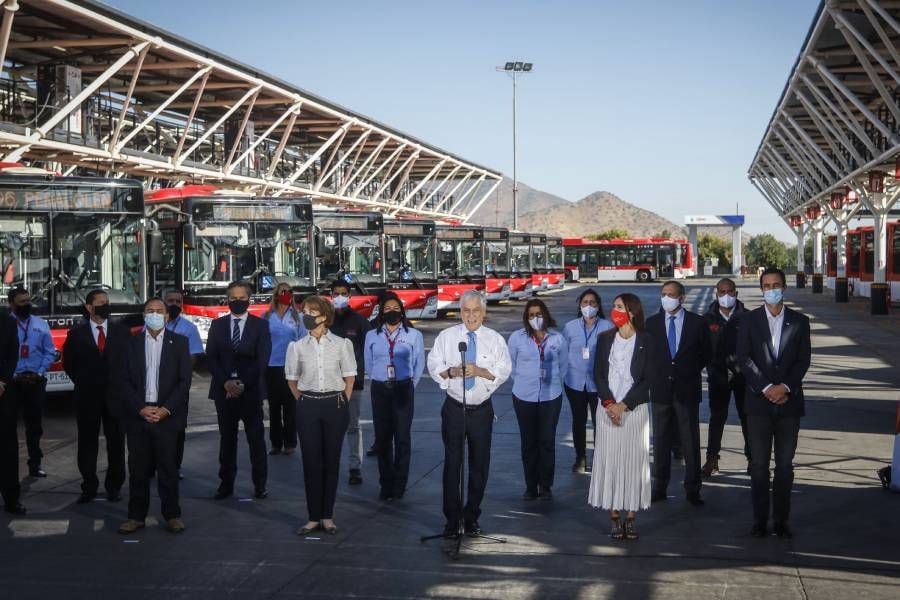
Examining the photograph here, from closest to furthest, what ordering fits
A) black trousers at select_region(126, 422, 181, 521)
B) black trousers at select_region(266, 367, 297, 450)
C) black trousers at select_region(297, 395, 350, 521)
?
black trousers at select_region(297, 395, 350, 521) < black trousers at select_region(126, 422, 181, 521) < black trousers at select_region(266, 367, 297, 450)

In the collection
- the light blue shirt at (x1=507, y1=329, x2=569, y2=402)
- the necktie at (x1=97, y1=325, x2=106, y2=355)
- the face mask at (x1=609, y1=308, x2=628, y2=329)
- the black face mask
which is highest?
the face mask at (x1=609, y1=308, x2=628, y2=329)

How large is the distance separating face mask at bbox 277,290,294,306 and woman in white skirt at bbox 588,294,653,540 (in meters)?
4.40

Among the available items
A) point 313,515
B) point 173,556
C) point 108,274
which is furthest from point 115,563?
point 108,274

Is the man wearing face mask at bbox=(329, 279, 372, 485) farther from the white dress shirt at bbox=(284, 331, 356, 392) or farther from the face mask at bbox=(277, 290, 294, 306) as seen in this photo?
the white dress shirt at bbox=(284, 331, 356, 392)

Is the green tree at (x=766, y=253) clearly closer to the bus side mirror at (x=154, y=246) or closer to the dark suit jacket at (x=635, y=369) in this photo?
the bus side mirror at (x=154, y=246)

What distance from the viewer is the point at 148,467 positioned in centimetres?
807

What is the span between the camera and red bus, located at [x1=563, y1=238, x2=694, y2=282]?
7800 centimetres

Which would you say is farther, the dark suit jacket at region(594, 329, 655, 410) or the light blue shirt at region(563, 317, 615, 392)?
the light blue shirt at region(563, 317, 615, 392)

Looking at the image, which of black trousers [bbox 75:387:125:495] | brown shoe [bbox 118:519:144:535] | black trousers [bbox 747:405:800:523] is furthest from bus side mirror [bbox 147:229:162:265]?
black trousers [bbox 747:405:800:523]

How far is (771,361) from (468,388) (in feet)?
7.50

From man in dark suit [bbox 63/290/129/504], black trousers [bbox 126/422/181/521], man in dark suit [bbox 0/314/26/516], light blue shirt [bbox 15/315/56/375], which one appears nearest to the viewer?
black trousers [bbox 126/422/181/521]

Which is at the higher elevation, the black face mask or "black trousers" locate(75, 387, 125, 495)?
the black face mask

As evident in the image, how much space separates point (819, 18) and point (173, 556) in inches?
1187

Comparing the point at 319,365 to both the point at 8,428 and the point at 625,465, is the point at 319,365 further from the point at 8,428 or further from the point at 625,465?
the point at 8,428
